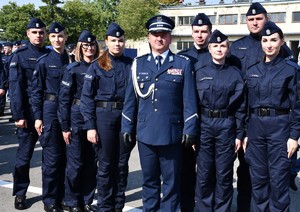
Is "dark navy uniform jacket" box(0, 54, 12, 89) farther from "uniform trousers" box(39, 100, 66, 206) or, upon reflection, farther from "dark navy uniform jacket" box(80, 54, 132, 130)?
"dark navy uniform jacket" box(80, 54, 132, 130)

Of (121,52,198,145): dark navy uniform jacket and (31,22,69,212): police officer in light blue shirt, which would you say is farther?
(31,22,69,212): police officer in light blue shirt

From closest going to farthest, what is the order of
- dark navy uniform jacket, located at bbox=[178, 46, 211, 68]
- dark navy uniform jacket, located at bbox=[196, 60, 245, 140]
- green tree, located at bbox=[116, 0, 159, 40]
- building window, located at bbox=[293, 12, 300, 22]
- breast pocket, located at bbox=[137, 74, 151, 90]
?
breast pocket, located at bbox=[137, 74, 151, 90], dark navy uniform jacket, located at bbox=[196, 60, 245, 140], dark navy uniform jacket, located at bbox=[178, 46, 211, 68], building window, located at bbox=[293, 12, 300, 22], green tree, located at bbox=[116, 0, 159, 40]

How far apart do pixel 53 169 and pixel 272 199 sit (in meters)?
2.58

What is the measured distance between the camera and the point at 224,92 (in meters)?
4.00

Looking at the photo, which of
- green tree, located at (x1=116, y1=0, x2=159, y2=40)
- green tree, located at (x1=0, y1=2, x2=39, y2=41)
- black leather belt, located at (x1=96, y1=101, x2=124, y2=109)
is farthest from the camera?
green tree, located at (x1=116, y1=0, x2=159, y2=40)

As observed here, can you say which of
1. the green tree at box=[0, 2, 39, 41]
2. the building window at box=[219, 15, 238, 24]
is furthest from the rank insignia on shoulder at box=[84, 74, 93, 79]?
the building window at box=[219, 15, 238, 24]

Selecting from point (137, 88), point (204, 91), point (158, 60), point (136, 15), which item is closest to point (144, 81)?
point (137, 88)

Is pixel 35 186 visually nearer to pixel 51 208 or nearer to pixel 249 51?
pixel 51 208

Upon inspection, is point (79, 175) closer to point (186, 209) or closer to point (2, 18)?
point (186, 209)

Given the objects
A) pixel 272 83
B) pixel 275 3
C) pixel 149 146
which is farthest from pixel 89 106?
pixel 275 3

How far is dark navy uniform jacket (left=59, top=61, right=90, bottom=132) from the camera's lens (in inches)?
180

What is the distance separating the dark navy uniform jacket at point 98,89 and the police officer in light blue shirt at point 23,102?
1007 mm

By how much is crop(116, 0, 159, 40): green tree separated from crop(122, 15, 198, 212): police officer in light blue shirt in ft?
162

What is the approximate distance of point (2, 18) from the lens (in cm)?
4906
